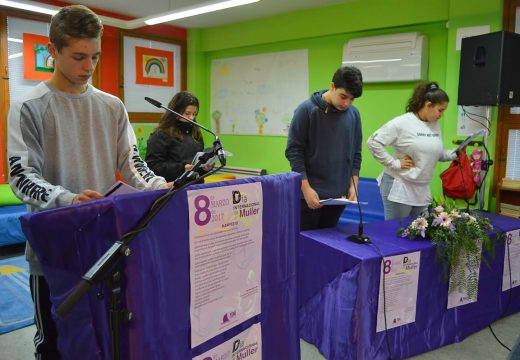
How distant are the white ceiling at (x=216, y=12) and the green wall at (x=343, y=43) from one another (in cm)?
14

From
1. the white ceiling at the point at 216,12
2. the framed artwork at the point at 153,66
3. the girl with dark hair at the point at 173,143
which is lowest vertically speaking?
the girl with dark hair at the point at 173,143

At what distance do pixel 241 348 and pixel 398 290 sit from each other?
4.04 feet

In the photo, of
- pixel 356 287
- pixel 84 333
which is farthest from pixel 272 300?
pixel 356 287

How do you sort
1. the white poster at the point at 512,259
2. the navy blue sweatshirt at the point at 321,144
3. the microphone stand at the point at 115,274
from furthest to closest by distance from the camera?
the white poster at the point at 512,259 → the navy blue sweatshirt at the point at 321,144 → the microphone stand at the point at 115,274

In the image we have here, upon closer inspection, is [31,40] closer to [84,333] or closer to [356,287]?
[356,287]

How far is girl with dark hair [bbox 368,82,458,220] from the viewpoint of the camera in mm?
2795

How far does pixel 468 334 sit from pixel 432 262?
671mm

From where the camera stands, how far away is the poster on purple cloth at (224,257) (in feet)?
3.13

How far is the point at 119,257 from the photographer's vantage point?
2.52ft

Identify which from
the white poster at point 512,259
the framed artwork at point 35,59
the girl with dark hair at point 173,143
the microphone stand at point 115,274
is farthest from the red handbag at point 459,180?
the framed artwork at point 35,59

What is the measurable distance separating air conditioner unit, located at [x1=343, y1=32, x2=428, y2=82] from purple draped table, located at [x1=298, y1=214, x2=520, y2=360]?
2.29 metres

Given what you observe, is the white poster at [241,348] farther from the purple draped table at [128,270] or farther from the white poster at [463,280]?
the white poster at [463,280]

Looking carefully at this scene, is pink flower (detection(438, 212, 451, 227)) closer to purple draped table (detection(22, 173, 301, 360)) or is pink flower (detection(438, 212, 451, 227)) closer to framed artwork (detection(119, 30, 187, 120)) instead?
purple draped table (detection(22, 173, 301, 360))

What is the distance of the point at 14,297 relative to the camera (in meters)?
3.03
